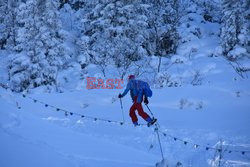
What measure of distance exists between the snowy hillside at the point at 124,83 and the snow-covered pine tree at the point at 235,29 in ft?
0.22

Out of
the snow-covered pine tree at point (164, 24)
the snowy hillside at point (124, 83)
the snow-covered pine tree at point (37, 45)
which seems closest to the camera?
the snowy hillside at point (124, 83)

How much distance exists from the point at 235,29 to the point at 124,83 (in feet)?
26.9

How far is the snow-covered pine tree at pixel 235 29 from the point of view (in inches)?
740

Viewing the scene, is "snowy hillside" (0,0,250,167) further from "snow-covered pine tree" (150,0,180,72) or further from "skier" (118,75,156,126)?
"skier" (118,75,156,126)

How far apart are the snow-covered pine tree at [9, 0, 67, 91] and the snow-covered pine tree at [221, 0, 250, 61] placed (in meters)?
11.1

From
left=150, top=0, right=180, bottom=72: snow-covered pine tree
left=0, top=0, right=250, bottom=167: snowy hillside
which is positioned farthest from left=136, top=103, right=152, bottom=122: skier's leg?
left=150, top=0, right=180, bottom=72: snow-covered pine tree

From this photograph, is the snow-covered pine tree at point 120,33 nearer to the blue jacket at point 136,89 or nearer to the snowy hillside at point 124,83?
the snowy hillside at point 124,83

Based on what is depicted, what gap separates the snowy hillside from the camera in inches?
270

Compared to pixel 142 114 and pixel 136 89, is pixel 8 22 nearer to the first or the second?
pixel 136 89

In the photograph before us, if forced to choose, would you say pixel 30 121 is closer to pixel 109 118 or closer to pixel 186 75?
pixel 109 118

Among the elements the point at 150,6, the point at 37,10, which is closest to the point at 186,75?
the point at 150,6

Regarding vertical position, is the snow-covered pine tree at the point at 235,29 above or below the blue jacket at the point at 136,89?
above

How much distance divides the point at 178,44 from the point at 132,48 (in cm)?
405

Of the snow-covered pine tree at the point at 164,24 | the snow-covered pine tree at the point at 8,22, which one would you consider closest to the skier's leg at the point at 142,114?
the snow-covered pine tree at the point at 164,24
